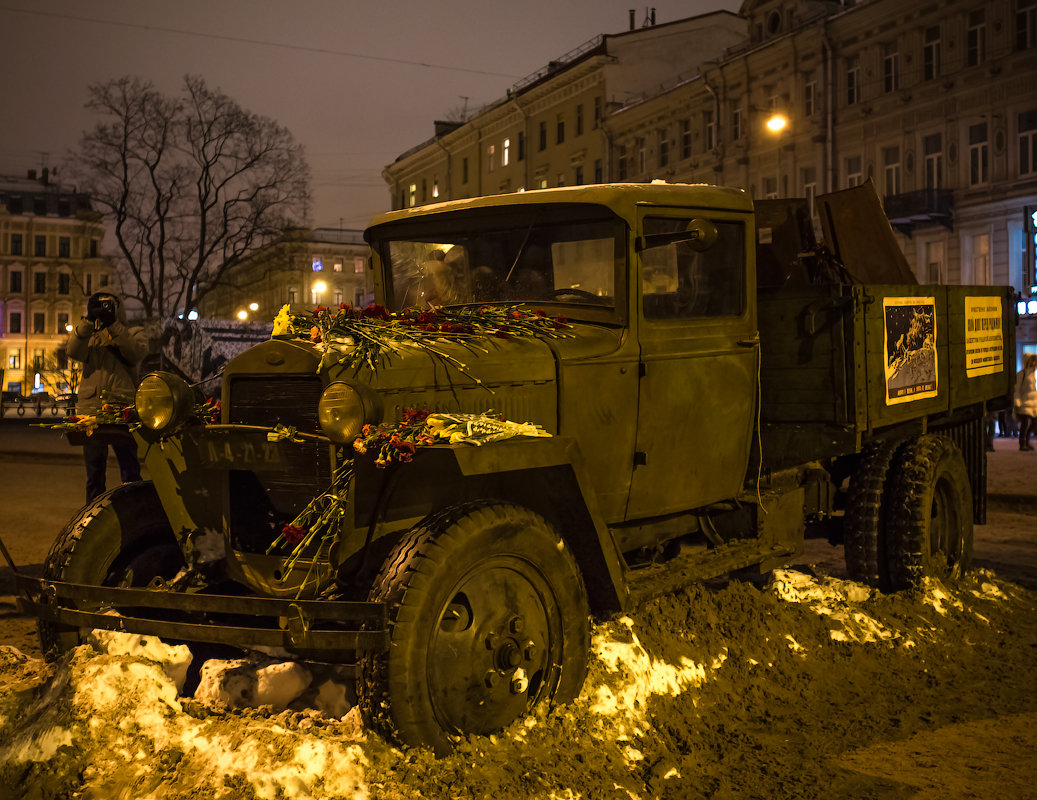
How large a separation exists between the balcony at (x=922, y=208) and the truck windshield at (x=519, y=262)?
28479mm

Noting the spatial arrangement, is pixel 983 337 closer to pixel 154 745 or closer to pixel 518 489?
pixel 518 489

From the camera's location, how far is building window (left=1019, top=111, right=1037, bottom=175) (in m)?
30.2

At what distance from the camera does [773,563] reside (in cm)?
607

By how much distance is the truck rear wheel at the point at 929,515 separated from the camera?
22.8 feet

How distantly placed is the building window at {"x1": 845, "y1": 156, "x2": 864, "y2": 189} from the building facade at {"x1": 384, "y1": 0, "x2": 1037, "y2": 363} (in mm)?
50

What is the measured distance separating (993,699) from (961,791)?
4.17 feet

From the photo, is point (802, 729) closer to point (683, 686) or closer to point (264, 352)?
point (683, 686)

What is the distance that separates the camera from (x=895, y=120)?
112 feet

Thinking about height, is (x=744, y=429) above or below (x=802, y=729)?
above

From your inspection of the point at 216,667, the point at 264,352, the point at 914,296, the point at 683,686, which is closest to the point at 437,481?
the point at 264,352

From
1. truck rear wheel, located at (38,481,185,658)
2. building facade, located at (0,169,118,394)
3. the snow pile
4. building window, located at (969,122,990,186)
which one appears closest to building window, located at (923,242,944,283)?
building window, located at (969,122,990,186)

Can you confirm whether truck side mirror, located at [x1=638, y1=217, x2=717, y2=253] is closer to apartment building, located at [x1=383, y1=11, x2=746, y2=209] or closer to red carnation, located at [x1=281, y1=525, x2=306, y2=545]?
red carnation, located at [x1=281, y1=525, x2=306, y2=545]

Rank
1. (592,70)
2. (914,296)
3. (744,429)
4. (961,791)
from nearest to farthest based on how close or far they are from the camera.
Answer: (961,791)
(744,429)
(914,296)
(592,70)

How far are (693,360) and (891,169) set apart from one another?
31851mm
